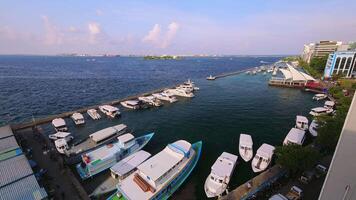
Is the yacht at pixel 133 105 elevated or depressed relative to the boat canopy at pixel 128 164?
depressed

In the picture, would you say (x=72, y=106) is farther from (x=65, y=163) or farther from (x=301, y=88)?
(x=301, y=88)

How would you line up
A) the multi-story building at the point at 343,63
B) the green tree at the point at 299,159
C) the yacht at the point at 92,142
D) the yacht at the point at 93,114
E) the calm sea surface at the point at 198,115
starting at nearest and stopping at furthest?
the green tree at the point at 299,159 → the yacht at the point at 92,142 → the calm sea surface at the point at 198,115 → the yacht at the point at 93,114 → the multi-story building at the point at 343,63

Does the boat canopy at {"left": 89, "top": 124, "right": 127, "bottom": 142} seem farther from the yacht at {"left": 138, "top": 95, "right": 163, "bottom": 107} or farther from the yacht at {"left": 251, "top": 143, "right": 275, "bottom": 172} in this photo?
the yacht at {"left": 251, "top": 143, "right": 275, "bottom": 172}

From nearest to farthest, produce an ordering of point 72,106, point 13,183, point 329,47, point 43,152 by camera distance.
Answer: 1. point 13,183
2. point 43,152
3. point 72,106
4. point 329,47

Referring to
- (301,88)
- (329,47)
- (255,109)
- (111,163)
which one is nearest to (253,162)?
(111,163)

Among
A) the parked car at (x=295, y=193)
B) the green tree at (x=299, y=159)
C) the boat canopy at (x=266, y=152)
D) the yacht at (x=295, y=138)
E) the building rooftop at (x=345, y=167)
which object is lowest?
the parked car at (x=295, y=193)

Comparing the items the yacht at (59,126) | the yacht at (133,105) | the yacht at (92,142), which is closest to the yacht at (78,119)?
the yacht at (59,126)

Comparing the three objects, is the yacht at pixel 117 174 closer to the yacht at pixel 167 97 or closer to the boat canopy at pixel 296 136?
the boat canopy at pixel 296 136
